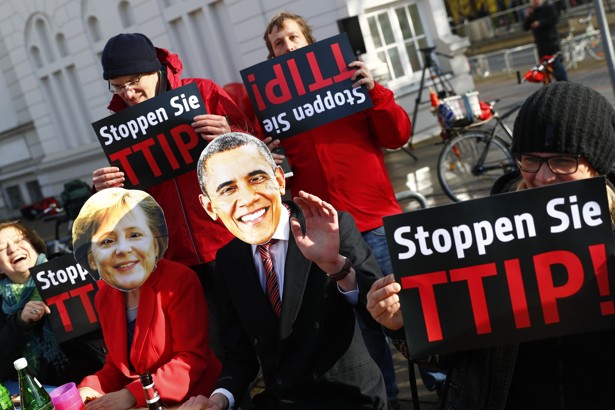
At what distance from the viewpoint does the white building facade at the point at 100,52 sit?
38.8ft

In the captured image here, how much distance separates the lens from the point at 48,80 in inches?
685

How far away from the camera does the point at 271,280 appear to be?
2.43 metres

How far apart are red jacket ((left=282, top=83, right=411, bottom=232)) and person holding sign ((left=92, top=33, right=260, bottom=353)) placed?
10.8 inches

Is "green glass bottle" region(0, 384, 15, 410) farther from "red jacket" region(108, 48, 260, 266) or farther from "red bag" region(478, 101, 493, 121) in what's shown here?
"red bag" region(478, 101, 493, 121)

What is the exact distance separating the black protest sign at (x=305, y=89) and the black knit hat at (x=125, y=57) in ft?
1.36

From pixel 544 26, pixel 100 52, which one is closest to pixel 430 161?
pixel 544 26

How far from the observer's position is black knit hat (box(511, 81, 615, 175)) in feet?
6.33

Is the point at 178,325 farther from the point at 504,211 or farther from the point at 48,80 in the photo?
the point at 48,80

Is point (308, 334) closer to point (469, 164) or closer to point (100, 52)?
point (469, 164)

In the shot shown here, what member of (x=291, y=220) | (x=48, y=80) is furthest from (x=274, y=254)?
(x=48, y=80)

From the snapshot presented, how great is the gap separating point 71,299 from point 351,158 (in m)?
1.34

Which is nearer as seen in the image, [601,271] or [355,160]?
[601,271]

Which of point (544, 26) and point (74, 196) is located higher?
point (544, 26)

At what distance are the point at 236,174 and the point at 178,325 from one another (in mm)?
710
